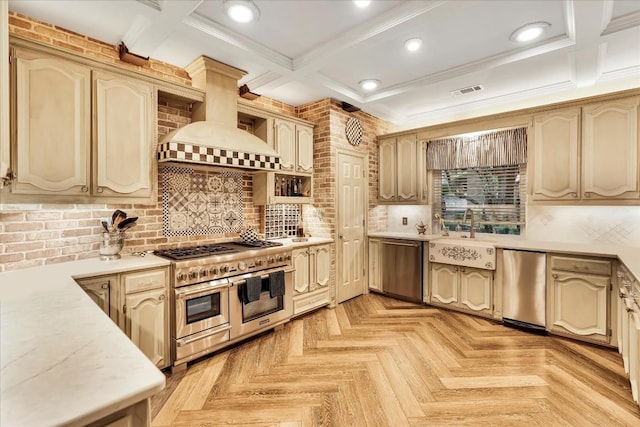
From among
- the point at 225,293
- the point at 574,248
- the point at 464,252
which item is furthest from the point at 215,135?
the point at 574,248

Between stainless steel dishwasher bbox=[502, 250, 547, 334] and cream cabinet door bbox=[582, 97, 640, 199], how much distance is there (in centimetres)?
87

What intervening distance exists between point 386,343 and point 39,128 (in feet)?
10.8

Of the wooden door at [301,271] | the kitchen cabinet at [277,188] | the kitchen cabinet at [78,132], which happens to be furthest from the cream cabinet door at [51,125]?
the wooden door at [301,271]

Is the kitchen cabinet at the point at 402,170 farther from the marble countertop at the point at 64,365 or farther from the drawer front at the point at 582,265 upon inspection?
the marble countertop at the point at 64,365

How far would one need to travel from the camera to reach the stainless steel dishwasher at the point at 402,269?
407 centimetres

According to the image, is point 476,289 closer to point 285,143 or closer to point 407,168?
point 407,168

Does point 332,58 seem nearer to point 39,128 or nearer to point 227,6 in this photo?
point 227,6

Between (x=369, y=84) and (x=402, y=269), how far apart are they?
2.45 metres

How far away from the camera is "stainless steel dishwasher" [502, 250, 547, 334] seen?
10.3 feet

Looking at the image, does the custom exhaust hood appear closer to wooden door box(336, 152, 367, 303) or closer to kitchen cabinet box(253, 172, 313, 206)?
kitchen cabinet box(253, 172, 313, 206)

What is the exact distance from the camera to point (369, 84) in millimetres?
3535

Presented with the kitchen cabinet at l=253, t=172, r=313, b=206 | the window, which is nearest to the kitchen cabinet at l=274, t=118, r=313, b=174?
the kitchen cabinet at l=253, t=172, r=313, b=206

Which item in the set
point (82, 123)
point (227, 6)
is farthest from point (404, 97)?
point (82, 123)

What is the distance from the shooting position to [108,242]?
242 centimetres
